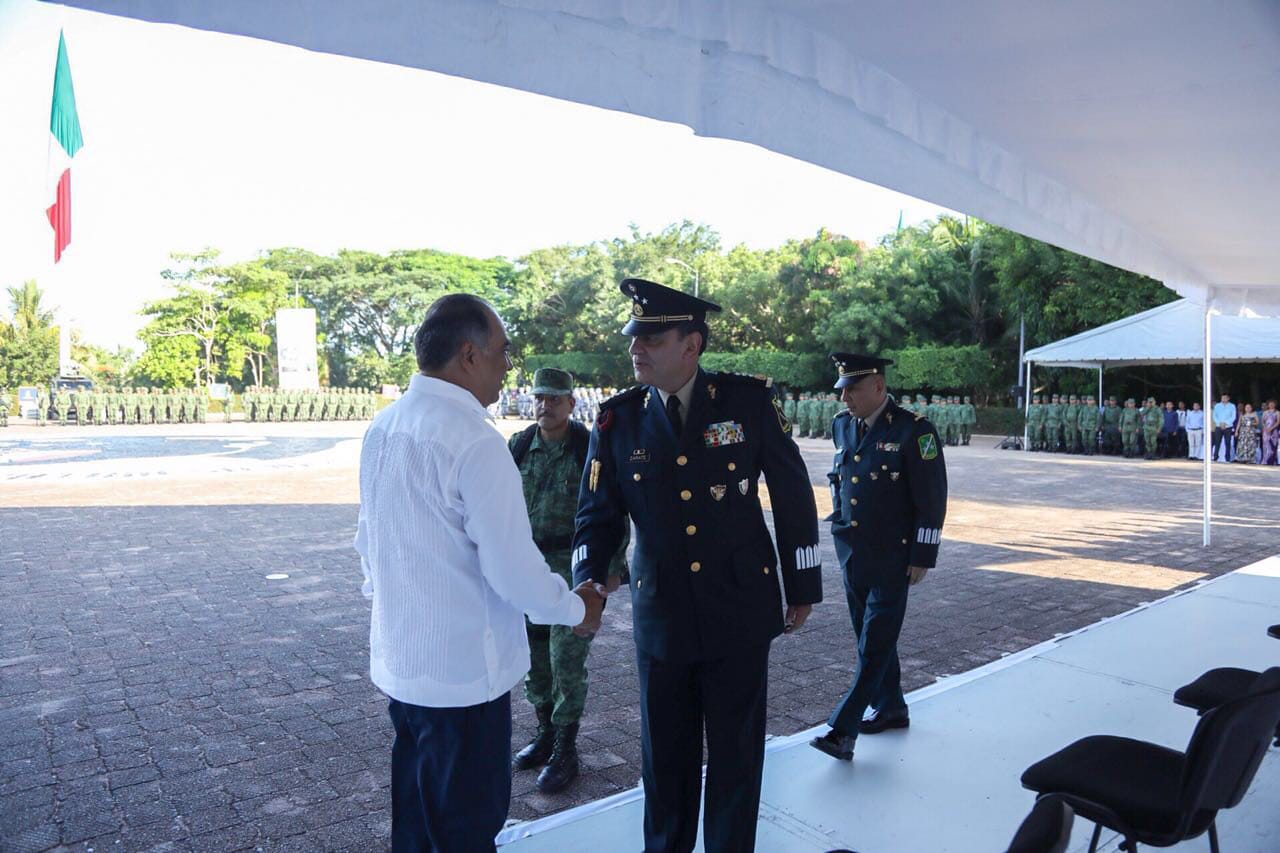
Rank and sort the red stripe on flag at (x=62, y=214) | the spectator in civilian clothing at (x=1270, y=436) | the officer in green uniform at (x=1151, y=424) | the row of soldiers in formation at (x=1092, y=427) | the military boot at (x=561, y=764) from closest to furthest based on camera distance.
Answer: the military boot at (x=561, y=764) < the spectator in civilian clothing at (x=1270, y=436) < the officer in green uniform at (x=1151, y=424) < the row of soldiers in formation at (x=1092, y=427) < the red stripe on flag at (x=62, y=214)

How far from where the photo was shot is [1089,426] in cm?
2308

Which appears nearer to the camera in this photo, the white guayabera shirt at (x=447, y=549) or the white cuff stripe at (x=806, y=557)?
the white guayabera shirt at (x=447, y=549)

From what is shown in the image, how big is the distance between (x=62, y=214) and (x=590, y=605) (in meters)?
39.0

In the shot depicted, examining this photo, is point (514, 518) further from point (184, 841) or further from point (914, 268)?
point (914, 268)

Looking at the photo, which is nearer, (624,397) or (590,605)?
(590,605)

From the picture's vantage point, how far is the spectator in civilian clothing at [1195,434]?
2141 centimetres

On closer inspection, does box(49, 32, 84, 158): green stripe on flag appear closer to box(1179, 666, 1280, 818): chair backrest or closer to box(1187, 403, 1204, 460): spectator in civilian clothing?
box(1187, 403, 1204, 460): spectator in civilian clothing

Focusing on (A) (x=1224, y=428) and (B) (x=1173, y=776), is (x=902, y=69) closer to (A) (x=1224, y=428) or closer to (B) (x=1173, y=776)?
(B) (x=1173, y=776)

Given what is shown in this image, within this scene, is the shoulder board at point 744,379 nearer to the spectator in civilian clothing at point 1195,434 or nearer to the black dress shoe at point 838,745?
the black dress shoe at point 838,745

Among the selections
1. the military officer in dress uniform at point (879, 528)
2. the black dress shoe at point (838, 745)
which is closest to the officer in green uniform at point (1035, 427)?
the military officer in dress uniform at point (879, 528)

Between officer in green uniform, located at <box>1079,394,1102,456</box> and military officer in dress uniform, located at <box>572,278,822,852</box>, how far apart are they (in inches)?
918

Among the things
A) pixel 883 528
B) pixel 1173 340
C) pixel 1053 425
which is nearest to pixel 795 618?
pixel 883 528

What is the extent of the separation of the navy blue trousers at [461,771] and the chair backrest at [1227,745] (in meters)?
1.78

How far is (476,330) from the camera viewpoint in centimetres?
218
